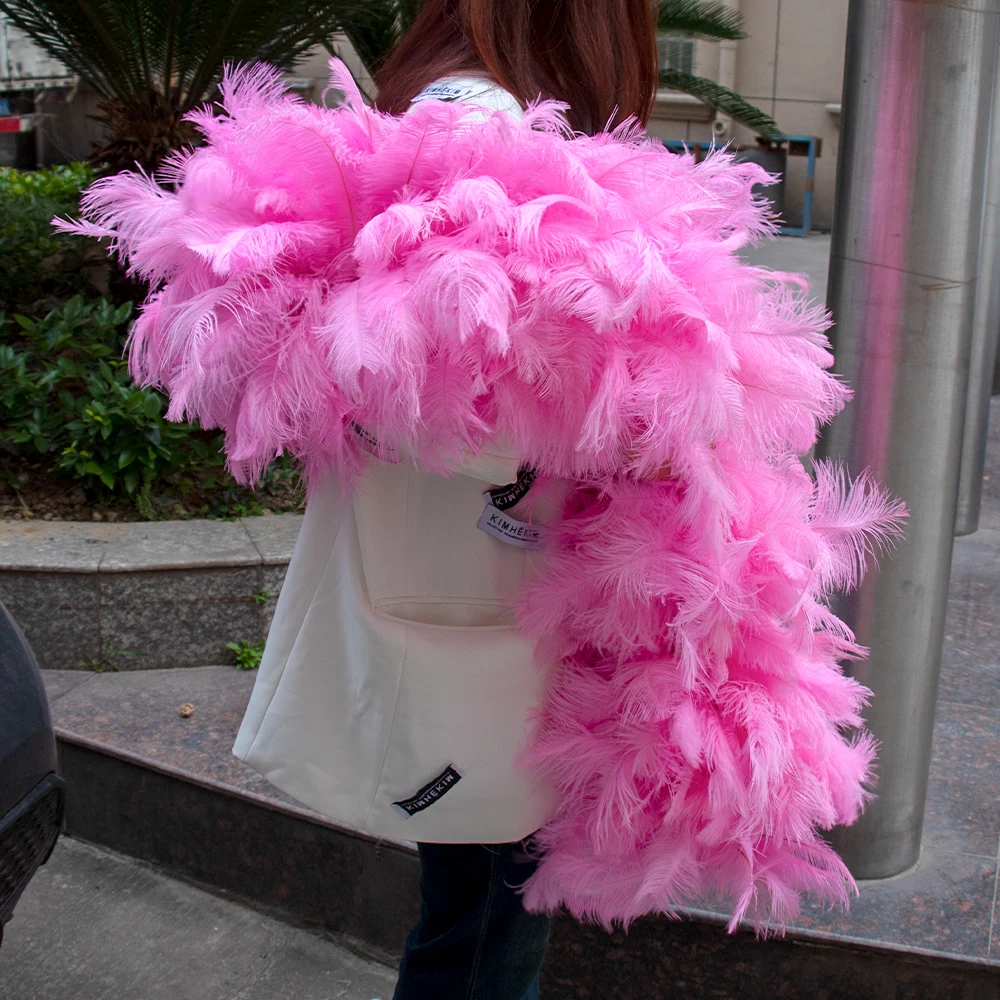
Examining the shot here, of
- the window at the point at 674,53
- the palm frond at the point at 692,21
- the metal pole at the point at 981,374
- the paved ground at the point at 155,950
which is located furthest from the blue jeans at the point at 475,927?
the window at the point at 674,53

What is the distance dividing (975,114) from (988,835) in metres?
1.52

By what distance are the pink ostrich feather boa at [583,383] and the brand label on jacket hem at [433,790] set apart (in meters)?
0.11

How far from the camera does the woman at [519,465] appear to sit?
4.12ft

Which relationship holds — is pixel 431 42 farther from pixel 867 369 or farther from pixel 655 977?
pixel 655 977

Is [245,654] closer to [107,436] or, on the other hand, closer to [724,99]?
[107,436]

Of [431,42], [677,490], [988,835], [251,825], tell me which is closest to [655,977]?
[988,835]

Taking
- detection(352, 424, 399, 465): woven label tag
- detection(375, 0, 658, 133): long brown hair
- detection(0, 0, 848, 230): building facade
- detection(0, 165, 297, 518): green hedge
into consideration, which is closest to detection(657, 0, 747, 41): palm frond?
detection(0, 165, 297, 518): green hedge

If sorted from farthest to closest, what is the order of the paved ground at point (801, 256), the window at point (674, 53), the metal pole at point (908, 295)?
the paved ground at point (801, 256), the window at point (674, 53), the metal pole at point (908, 295)

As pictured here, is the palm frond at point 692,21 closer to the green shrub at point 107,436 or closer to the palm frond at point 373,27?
the palm frond at point 373,27

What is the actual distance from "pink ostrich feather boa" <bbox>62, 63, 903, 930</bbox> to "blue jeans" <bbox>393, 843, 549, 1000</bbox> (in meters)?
0.07

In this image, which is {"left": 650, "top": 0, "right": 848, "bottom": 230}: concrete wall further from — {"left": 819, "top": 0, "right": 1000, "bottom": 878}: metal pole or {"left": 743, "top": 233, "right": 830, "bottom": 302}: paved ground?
{"left": 819, "top": 0, "right": 1000, "bottom": 878}: metal pole

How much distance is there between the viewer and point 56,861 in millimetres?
2834

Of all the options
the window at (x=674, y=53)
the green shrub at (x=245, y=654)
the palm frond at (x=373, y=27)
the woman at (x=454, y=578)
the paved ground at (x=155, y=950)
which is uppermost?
the window at (x=674, y=53)

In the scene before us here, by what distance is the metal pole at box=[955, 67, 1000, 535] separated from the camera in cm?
458
